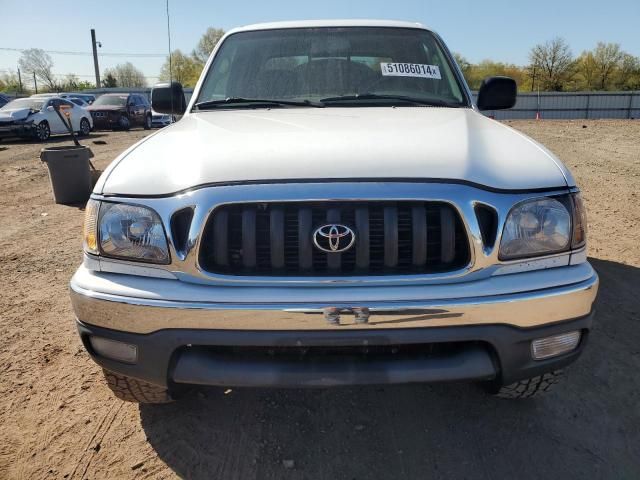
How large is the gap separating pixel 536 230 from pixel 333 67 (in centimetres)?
188

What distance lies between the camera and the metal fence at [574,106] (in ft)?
97.2

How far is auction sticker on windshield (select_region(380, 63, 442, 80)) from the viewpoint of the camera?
3.17m

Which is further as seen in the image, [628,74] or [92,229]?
[628,74]

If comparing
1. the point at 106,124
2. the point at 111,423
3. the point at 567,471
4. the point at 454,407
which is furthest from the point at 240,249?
the point at 106,124

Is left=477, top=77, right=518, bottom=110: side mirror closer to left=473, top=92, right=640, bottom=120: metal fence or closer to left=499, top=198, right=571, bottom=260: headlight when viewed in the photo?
left=499, top=198, right=571, bottom=260: headlight

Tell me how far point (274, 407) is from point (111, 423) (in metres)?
0.79

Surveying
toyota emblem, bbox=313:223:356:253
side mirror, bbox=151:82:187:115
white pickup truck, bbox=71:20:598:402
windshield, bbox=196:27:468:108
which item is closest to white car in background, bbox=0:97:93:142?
side mirror, bbox=151:82:187:115

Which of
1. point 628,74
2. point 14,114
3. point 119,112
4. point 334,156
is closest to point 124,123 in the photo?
point 119,112

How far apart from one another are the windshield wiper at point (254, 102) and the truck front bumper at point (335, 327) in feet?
4.98

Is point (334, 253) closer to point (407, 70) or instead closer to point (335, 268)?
point (335, 268)

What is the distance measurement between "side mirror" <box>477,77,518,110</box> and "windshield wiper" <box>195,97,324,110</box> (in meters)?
1.26

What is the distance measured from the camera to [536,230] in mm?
1903

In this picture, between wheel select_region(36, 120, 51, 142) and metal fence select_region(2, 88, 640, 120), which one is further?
metal fence select_region(2, 88, 640, 120)

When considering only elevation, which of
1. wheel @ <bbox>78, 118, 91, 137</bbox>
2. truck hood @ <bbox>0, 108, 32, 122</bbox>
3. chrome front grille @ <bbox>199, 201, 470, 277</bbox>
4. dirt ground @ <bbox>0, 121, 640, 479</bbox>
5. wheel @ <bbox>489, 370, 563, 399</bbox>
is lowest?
dirt ground @ <bbox>0, 121, 640, 479</bbox>
